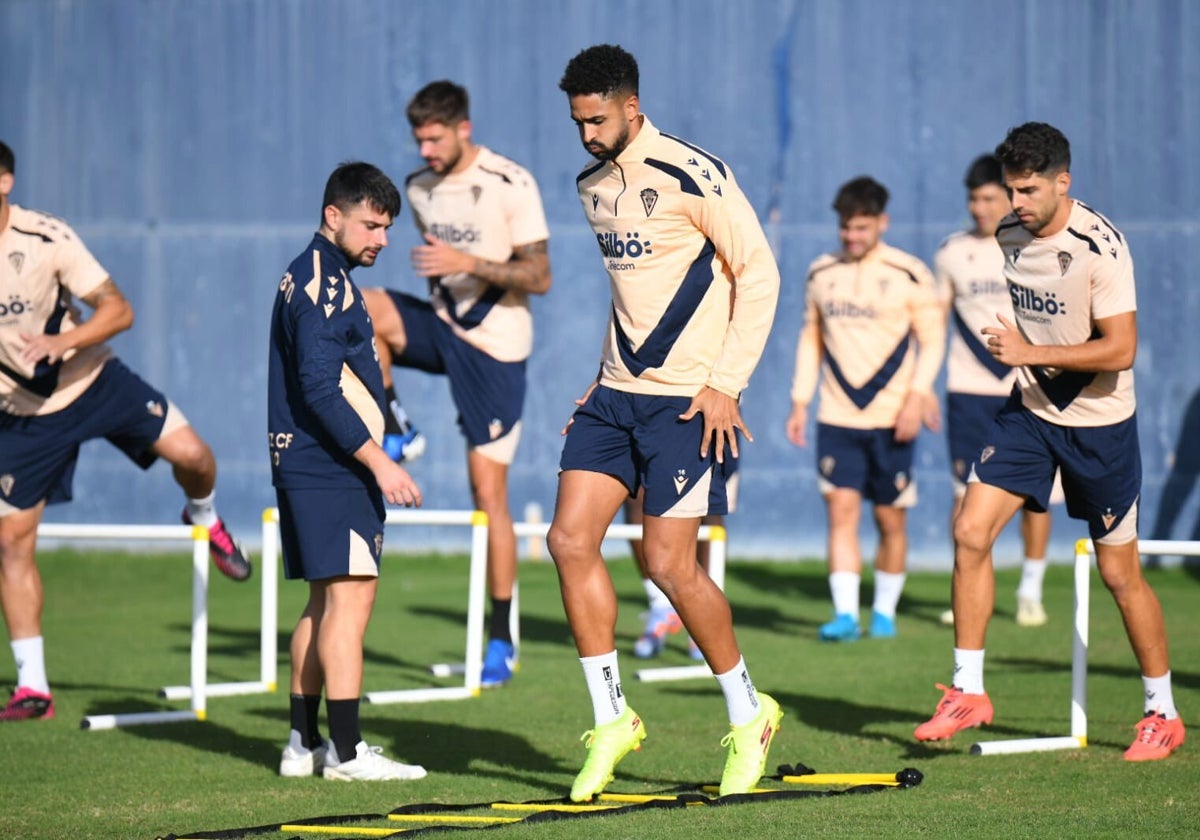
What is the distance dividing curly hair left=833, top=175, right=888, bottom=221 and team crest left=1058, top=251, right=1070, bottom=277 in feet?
12.8

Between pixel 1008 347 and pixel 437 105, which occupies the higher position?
pixel 437 105

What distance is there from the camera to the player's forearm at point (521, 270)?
883 centimetres

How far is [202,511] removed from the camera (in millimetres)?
8859

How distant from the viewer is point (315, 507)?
631 cm

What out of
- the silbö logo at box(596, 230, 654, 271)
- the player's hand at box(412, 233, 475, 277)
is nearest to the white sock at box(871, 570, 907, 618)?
the player's hand at box(412, 233, 475, 277)

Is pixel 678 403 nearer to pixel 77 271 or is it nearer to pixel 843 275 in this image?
pixel 77 271

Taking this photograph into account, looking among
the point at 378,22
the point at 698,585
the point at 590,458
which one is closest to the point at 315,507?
the point at 590,458

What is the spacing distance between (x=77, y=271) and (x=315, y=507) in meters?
2.36

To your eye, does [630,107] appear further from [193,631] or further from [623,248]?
[193,631]

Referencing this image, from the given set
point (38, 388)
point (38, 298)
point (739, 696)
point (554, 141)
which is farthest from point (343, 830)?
point (554, 141)

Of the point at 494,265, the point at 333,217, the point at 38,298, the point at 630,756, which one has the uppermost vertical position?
the point at 333,217

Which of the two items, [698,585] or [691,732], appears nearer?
[698,585]

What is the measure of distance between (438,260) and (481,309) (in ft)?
2.49

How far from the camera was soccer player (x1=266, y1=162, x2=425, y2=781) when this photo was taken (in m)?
6.25
